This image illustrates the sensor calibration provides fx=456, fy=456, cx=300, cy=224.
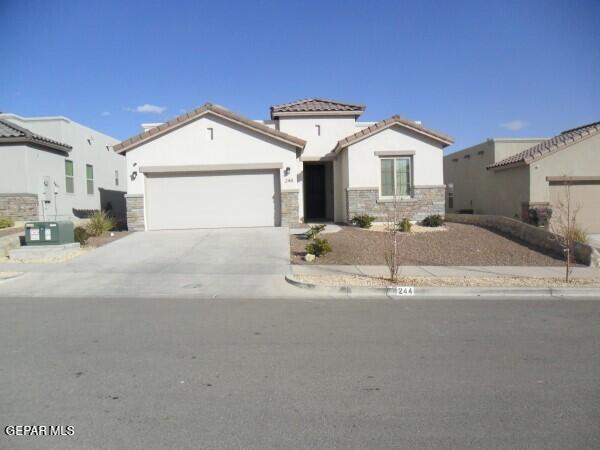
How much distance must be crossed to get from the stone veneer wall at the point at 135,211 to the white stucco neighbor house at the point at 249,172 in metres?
0.04

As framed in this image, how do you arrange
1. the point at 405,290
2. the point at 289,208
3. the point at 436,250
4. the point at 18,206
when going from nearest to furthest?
the point at 405,290 → the point at 436,250 → the point at 289,208 → the point at 18,206

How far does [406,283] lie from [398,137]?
32.4 ft

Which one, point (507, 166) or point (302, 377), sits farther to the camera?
point (507, 166)

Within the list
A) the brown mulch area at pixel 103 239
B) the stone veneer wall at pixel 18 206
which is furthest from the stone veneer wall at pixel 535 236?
the stone veneer wall at pixel 18 206

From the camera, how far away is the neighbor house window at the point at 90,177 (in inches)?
911

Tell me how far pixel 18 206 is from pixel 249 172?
910cm

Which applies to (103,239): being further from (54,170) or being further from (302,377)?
(302,377)

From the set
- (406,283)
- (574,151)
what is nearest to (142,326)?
(406,283)

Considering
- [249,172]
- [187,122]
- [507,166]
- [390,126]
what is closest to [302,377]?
[249,172]

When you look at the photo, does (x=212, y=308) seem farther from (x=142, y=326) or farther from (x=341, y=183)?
(x=341, y=183)

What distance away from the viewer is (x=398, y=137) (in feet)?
60.0

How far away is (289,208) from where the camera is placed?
17516 mm

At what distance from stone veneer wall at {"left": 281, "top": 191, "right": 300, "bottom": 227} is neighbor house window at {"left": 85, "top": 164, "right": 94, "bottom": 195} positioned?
11.6 m

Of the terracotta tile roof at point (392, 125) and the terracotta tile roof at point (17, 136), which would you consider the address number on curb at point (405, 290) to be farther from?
the terracotta tile roof at point (17, 136)
